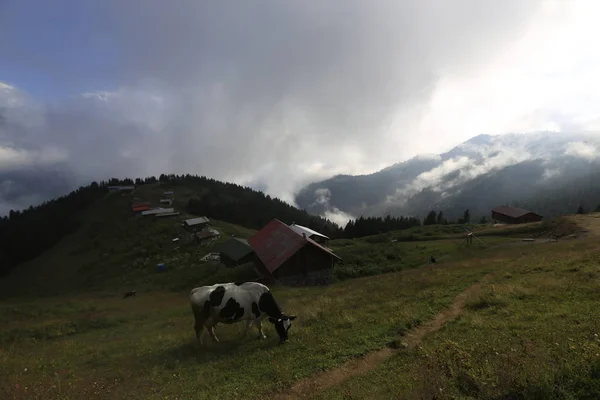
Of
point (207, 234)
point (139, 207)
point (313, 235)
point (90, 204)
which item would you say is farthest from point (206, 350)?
point (90, 204)

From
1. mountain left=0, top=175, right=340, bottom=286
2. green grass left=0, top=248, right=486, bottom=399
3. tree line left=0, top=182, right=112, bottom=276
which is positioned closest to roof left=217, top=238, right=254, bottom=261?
mountain left=0, top=175, right=340, bottom=286

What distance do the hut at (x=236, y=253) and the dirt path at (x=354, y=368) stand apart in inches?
1929

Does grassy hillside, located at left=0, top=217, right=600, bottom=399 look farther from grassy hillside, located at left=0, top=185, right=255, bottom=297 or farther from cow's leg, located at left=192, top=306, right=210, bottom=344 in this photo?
grassy hillside, located at left=0, top=185, right=255, bottom=297

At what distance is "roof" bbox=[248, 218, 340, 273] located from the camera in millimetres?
40875

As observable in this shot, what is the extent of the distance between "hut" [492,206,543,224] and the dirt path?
11885 centimetres

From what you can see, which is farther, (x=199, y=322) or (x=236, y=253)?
(x=236, y=253)

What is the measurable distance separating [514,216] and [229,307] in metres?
129

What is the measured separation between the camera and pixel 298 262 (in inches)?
1633

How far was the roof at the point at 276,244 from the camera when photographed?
4088cm

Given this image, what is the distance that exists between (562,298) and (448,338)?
7256 mm

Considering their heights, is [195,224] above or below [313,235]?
above

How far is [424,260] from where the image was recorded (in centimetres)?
5059

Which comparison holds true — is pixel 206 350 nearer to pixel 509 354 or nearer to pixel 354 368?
pixel 354 368

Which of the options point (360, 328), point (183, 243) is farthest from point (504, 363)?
point (183, 243)
